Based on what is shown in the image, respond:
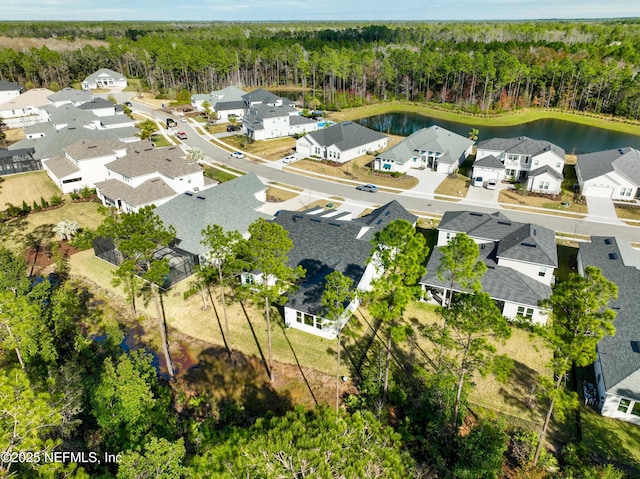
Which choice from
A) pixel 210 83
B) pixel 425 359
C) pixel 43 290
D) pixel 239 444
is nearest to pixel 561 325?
pixel 425 359

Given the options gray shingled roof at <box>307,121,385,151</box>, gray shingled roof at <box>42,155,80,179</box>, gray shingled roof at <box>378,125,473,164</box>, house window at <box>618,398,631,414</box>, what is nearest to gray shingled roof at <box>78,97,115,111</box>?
gray shingled roof at <box>42,155,80,179</box>

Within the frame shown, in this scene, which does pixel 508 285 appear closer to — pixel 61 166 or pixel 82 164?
pixel 82 164

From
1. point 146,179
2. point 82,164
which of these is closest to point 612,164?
point 146,179

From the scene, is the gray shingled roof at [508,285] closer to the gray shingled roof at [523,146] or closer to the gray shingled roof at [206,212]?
the gray shingled roof at [206,212]

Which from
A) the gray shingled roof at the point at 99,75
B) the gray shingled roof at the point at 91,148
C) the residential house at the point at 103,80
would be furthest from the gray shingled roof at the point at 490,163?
the gray shingled roof at the point at 99,75

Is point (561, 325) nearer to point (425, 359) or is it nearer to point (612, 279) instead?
Result: point (425, 359)

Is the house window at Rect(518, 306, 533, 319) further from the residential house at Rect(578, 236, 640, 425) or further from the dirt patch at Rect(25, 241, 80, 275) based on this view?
the dirt patch at Rect(25, 241, 80, 275)
